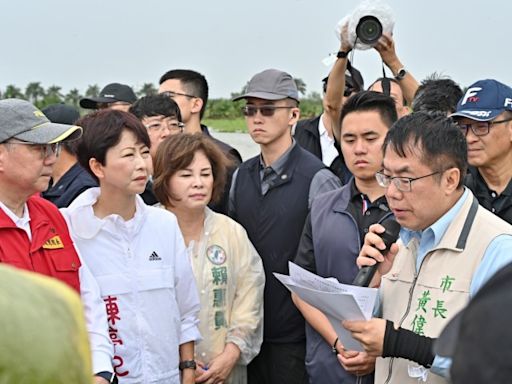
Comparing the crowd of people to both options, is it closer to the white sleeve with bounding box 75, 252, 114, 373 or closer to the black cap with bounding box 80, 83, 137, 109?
the white sleeve with bounding box 75, 252, 114, 373

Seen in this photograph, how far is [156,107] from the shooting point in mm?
4738

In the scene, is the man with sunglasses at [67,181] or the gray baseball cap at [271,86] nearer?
the man with sunglasses at [67,181]

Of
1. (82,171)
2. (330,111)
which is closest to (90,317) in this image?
(82,171)

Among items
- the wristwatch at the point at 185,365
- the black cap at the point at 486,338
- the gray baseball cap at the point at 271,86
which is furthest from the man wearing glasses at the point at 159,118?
the black cap at the point at 486,338

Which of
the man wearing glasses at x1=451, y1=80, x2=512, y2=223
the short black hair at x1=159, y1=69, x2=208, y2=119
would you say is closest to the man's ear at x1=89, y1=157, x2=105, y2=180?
the man wearing glasses at x1=451, y1=80, x2=512, y2=223

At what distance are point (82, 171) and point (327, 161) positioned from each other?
1.60 m

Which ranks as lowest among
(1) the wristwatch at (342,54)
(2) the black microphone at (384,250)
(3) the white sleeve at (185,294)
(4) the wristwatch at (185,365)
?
(4) the wristwatch at (185,365)

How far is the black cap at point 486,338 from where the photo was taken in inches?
28.5

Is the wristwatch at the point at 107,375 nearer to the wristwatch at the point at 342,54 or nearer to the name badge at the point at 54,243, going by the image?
the name badge at the point at 54,243

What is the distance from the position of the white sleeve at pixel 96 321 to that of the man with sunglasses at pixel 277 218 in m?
1.15

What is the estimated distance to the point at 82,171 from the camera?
429 cm

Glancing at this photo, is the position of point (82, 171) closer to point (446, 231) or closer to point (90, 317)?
point (90, 317)

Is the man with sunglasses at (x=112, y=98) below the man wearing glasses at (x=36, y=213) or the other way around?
the other way around

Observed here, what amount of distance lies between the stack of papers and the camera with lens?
189cm
